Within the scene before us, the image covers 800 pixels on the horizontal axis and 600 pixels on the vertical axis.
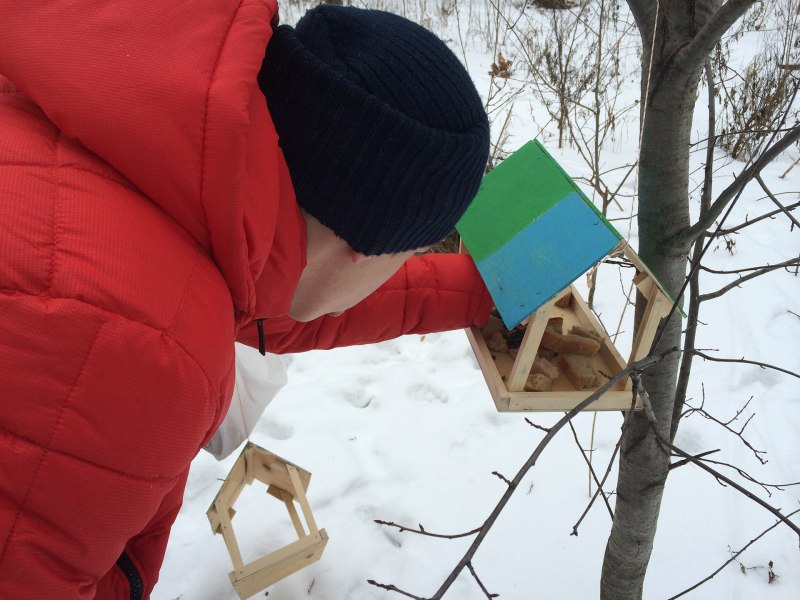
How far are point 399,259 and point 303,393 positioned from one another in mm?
1557

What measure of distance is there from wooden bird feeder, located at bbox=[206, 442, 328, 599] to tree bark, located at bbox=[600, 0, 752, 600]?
0.76 metres

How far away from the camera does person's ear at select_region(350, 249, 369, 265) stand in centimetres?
97

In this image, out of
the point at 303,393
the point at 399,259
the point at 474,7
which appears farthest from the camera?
the point at 474,7

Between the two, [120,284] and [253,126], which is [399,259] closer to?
[253,126]

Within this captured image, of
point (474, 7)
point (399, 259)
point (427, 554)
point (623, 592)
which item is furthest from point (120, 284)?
point (474, 7)

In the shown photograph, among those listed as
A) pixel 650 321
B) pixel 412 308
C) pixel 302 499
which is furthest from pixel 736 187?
pixel 302 499

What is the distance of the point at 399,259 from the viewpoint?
105cm

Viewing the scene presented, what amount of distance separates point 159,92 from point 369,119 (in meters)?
0.27

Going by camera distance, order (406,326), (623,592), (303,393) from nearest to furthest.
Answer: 1. (623,592)
2. (406,326)
3. (303,393)

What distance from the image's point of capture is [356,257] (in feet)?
3.21

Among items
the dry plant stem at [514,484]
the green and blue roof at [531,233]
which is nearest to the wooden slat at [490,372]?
the green and blue roof at [531,233]

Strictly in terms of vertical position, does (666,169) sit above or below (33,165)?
above

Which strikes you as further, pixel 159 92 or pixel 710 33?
pixel 710 33

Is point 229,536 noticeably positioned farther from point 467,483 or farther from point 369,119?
point 369,119
